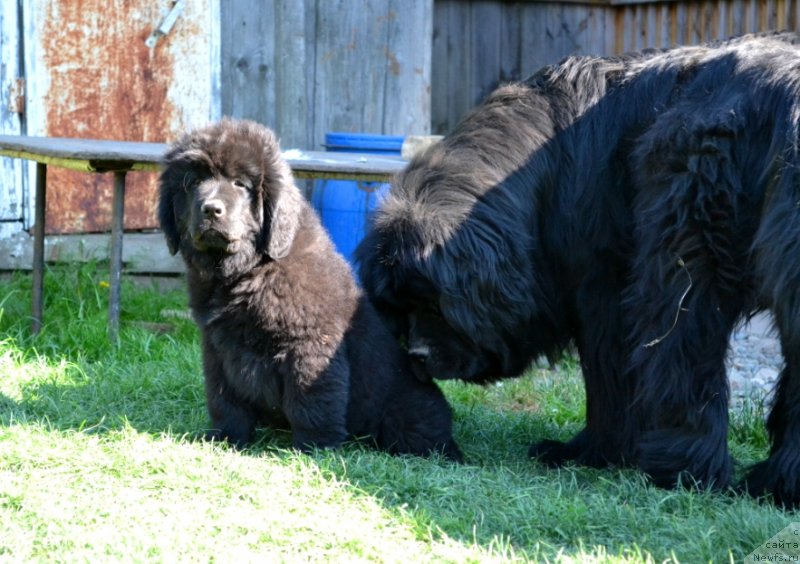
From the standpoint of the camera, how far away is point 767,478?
12.3 feet

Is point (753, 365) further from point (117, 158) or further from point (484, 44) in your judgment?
point (484, 44)

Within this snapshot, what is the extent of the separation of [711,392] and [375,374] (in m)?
1.31

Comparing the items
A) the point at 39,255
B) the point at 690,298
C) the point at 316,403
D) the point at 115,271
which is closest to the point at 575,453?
the point at 690,298

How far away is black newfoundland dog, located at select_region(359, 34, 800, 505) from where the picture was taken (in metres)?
3.70

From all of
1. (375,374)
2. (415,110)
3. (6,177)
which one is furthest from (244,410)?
(415,110)

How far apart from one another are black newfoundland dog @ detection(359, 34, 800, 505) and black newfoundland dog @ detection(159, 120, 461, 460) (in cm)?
25

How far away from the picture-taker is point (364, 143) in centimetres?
732

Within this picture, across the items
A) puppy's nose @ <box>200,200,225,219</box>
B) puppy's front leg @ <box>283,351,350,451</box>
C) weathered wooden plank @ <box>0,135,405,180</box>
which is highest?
weathered wooden plank @ <box>0,135,405,180</box>

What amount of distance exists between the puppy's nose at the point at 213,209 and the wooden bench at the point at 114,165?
182cm

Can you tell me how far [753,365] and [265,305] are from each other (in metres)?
4.22

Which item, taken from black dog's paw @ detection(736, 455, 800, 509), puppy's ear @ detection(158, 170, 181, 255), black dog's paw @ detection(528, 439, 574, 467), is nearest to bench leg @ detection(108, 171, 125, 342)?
puppy's ear @ detection(158, 170, 181, 255)

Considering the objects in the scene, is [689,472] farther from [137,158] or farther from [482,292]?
[137,158]

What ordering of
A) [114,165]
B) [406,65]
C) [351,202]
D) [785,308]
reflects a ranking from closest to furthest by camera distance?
[785,308], [114,165], [351,202], [406,65]

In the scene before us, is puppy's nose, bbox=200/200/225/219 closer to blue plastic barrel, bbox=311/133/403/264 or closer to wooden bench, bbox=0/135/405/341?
wooden bench, bbox=0/135/405/341
